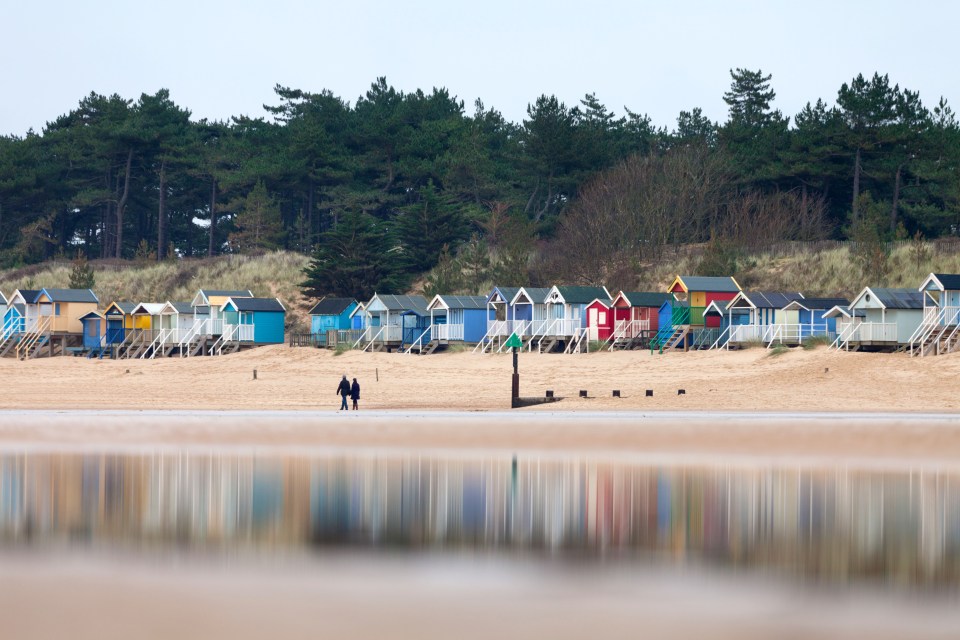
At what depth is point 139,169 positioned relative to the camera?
10794 centimetres

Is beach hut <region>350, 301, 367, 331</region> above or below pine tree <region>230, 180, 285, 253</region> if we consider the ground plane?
below

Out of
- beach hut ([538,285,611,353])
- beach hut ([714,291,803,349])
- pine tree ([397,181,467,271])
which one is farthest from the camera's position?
pine tree ([397,181,467,271])

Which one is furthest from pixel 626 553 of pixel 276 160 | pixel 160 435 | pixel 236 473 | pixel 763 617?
pixel 276 160

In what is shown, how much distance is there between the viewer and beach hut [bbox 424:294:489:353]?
66750 mm

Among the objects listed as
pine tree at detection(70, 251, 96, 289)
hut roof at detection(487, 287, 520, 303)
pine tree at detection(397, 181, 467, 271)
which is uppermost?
pine tree at detection(397, 181, 467, 271)

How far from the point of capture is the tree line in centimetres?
7906

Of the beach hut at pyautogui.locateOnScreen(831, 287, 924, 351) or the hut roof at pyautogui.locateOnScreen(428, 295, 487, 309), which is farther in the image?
the hut roof at pyautogui.locateOnScreen(428, 295, 487, 309)

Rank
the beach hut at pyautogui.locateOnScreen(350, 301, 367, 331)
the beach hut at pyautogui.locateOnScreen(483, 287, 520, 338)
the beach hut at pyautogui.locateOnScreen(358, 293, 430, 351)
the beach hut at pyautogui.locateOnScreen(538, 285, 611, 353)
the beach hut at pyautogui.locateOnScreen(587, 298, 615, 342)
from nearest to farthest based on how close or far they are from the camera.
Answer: the beach hut at pyautogui.locateOnScreen(587, 298, 615, 342) → the beach hut at pyautogui.locateOnScreen(538, 285, 611, 353) → the beach hut at pyautogui.locateOnScreen(483, 287, 520, 338) → the beach hut at pyautogui.locateOnScreen(358, 293, 430, 351) → the beach hut at pyautogui.locateOnScreen(350, 301, 367, 331)

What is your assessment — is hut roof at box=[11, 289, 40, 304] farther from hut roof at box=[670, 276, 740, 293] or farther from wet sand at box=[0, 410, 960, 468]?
wet sand at box=[0, 410, 960, 468]

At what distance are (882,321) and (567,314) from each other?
656 inches

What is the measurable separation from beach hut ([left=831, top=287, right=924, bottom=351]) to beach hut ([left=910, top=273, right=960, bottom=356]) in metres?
0.51

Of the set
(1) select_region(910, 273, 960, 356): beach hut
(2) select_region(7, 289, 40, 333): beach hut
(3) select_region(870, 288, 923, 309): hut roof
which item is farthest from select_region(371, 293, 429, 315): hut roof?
(1) select_region(910, 273, 960, 356): beach hut

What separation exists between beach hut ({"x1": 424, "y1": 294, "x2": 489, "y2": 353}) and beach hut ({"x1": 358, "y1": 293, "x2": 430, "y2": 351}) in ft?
3.26

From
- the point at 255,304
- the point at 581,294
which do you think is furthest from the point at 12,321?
the point at 581,294
